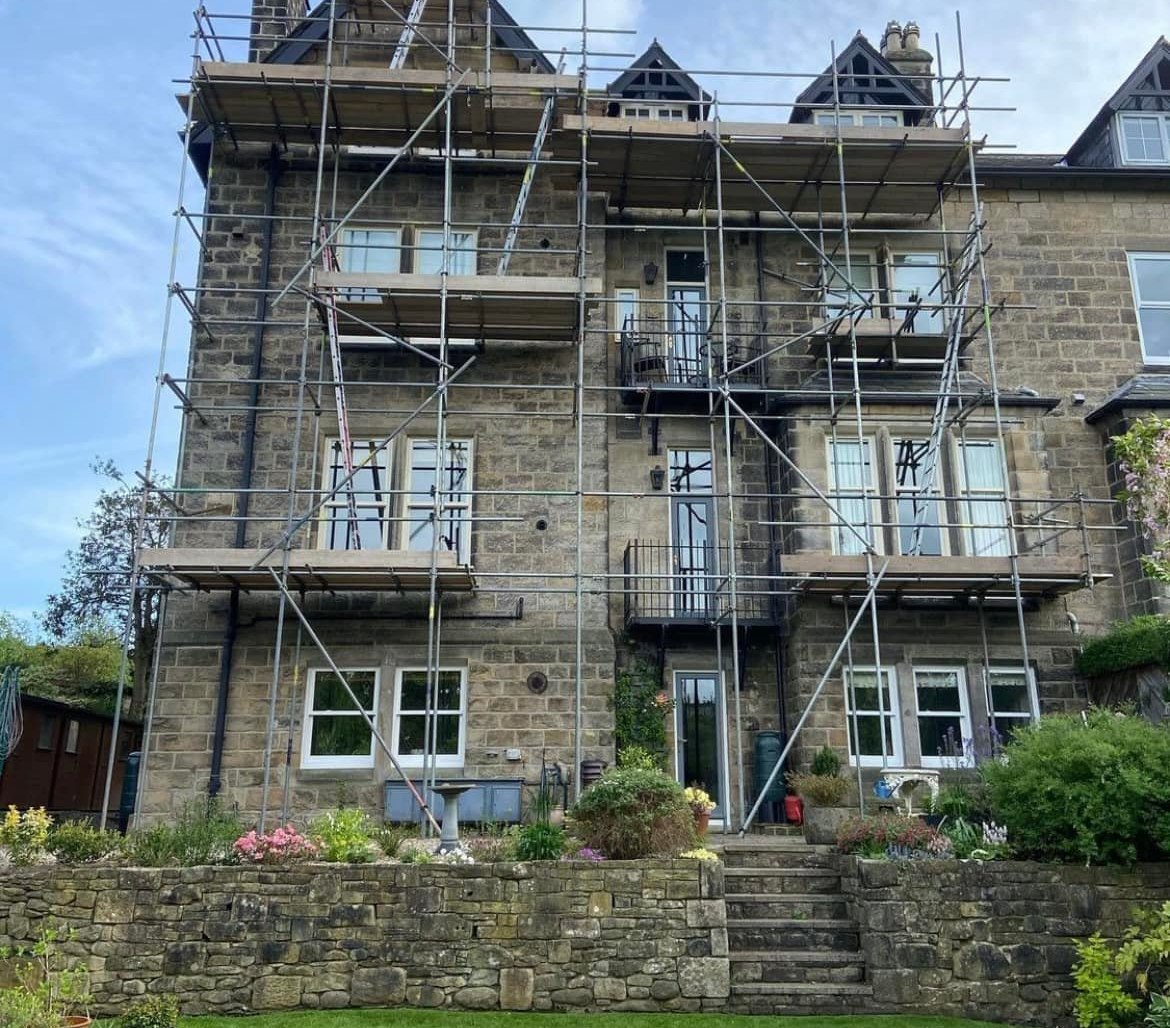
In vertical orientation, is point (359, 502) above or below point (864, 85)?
below

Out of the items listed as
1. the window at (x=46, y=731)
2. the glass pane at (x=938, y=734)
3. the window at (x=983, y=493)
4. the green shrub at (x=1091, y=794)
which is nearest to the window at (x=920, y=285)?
the window at (x=983, y=493)

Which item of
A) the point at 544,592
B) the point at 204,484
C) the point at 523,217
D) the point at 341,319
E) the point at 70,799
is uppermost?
the point at 523,217

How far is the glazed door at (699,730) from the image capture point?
1516 centimetres

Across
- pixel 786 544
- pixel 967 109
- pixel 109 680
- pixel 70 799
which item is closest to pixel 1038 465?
pixel 786 544

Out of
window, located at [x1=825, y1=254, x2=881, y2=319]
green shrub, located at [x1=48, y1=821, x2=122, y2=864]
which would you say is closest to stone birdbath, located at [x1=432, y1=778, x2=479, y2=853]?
green shrub, located at [x1=48, y1=821, x2=122, y2=864]

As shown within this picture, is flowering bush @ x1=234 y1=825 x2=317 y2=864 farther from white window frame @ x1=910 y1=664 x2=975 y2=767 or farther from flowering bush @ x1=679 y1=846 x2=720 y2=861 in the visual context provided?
white window frame @ x1=910 y1=664 x2=975 y2=767

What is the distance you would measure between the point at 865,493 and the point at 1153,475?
13.9 feet

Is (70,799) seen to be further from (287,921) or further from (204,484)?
(287,921)

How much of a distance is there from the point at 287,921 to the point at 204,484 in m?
7.45

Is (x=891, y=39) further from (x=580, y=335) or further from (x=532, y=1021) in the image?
(x=532, y=1021)

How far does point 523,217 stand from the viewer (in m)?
16.6

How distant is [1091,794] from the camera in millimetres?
9680

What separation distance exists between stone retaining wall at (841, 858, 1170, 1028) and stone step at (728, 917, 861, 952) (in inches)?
11.3

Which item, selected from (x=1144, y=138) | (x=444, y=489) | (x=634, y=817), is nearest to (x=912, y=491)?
(x=444, y=489)
